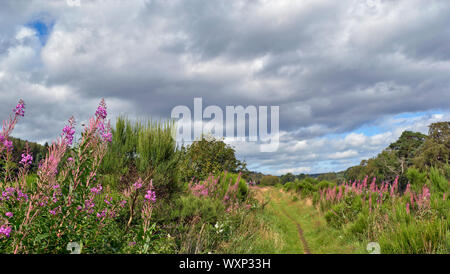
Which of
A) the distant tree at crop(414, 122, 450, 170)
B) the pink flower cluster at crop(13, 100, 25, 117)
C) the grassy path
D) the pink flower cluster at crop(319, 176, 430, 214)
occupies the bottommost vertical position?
the grassy path

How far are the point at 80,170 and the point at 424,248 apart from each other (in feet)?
20.5

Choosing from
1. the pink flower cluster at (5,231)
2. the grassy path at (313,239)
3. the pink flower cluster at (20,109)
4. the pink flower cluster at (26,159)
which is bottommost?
the grassy path at (313,239)

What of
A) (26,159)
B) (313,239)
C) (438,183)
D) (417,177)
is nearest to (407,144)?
(417,177)

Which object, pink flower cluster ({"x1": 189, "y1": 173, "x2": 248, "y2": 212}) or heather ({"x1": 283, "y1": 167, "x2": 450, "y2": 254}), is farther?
pink flower cluster ({"x1": 189, "y1": 173, "x2": 248, "y2": 212})

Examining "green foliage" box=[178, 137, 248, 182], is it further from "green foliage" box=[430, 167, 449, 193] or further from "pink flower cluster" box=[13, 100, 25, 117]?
"pink flower cluster" box=[13, 100, 25, 117]

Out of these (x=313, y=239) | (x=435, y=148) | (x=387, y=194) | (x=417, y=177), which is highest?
(x=435, y=148)

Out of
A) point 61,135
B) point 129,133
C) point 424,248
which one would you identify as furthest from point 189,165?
point 61,135

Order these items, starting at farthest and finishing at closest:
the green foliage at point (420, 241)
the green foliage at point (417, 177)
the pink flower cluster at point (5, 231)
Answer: the green foliage at point (417, 177)
the green foliage at point (420, 241)
the pink flower cluster at point (5, 231)

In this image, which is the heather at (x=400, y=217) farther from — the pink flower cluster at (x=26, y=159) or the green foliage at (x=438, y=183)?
the pink flower cluster at (x=26, y=159)

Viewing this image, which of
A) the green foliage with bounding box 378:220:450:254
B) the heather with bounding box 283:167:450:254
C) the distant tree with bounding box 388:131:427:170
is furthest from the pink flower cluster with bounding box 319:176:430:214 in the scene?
the distant tree with bounding box 388:131:427:170

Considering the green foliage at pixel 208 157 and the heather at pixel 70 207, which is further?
Result: the green foliage at pixel 208 157

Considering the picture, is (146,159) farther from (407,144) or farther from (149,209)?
(407,144)

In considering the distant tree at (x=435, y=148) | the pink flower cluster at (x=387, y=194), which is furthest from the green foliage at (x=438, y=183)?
the distant tree at (x=435, y=148)
